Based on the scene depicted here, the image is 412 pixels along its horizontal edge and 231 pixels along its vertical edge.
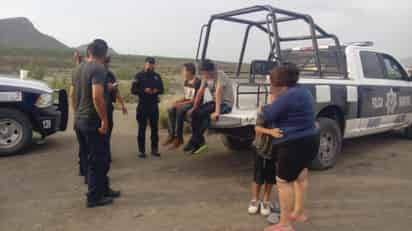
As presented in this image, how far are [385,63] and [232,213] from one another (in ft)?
14.0

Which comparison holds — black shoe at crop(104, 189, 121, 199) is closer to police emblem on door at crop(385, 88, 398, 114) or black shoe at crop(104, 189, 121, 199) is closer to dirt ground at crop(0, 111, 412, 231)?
dirt ground at crop(0, 111, 412, 231)

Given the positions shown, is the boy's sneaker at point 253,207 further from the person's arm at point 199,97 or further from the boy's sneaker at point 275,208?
the person's arm at point 199,97

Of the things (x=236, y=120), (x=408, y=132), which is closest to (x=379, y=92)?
(x=408, y=132)

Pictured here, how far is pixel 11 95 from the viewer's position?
5770 millimetres

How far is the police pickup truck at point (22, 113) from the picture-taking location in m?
5.75

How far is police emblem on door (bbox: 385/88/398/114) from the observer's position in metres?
6.28

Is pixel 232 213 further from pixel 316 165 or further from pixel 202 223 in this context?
pixel 316 165

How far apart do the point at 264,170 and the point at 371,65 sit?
345 centimetres

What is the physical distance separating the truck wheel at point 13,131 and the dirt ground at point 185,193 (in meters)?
0.21

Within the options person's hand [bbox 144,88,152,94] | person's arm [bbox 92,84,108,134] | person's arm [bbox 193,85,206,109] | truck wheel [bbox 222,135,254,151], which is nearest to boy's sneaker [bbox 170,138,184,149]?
person's arm [bbox 193,85,206,109]

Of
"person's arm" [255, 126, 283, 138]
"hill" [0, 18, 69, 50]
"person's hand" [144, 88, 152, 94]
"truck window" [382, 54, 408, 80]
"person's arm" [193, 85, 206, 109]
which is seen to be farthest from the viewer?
"hill" [0, 18, 69, 50]

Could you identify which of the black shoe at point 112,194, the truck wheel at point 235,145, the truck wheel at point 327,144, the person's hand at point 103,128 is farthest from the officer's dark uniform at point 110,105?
the truck wheel at point 327,144

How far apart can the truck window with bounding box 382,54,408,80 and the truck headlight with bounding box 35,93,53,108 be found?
218 inches

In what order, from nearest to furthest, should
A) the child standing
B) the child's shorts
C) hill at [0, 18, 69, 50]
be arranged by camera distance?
the child standing, the child's shorts, hill at [0, 18, 69, 50]
